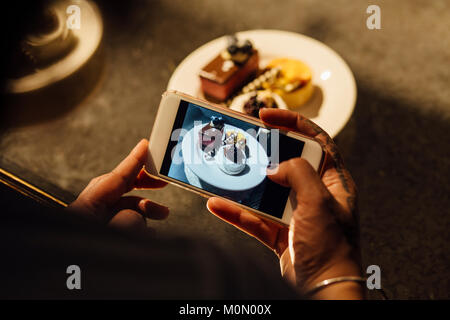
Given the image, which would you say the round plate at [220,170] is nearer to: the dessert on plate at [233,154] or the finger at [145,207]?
the dessert on plate at [233,154]

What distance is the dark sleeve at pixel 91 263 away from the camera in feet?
0.91

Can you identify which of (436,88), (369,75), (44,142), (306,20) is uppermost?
(306,20)

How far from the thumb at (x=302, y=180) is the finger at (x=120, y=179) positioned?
35cm

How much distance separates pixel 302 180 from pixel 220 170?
0.66ft

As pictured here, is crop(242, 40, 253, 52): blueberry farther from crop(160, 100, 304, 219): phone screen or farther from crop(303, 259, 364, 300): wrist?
crop(303, 259, 364, 300): wrist

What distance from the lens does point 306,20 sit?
176cm

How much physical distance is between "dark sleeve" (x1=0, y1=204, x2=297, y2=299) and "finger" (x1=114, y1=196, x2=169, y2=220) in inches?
19.7

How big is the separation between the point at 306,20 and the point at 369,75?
468 millimetres

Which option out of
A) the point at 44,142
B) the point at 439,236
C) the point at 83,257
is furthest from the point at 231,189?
the point at 44,142

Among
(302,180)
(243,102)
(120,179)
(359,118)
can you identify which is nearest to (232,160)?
(302,180)

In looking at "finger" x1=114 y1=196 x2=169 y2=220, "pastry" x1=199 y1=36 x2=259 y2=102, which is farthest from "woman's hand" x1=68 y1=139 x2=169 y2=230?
"pastry" x1=199 y1=36 x2=259 y2=102

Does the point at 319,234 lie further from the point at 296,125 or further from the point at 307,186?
the point at 296,125

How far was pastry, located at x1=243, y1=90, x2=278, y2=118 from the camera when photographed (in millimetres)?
1130
